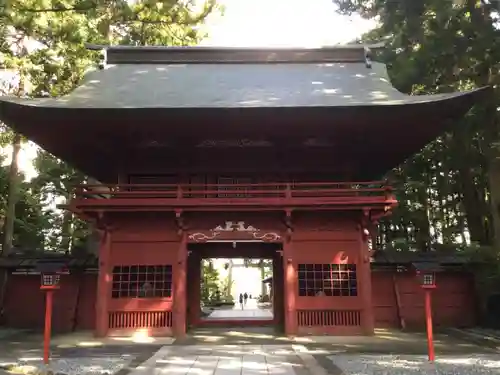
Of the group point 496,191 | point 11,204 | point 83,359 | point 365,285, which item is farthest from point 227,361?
point 11,204

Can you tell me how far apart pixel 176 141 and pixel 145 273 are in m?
4.19

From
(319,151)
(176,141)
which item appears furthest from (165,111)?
(319,151)

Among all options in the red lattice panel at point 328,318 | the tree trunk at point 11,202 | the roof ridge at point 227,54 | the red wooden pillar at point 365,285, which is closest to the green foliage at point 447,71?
the roof ridge at point 227,54

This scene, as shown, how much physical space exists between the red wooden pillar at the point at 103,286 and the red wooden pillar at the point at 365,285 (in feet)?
24.9

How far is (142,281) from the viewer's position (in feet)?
44.8

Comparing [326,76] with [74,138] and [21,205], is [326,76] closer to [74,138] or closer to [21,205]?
[74,138]

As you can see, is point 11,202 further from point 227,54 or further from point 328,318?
point 328,318

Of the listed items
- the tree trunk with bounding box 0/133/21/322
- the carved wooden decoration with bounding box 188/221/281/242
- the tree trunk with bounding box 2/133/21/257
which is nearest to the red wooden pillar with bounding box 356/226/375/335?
the carved wooden decoration with bounding box 188/221/281/242

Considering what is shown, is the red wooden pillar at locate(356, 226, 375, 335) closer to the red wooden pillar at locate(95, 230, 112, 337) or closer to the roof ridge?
the red wooden pillar at locate(95, 230, 112, 337)

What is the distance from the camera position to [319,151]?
47.5 feet

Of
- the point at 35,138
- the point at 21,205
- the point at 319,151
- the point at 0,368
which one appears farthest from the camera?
the point at 21,205

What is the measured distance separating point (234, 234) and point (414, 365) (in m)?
6.44

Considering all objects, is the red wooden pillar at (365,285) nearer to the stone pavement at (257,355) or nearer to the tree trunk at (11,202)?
the stone pavement at (257,355)

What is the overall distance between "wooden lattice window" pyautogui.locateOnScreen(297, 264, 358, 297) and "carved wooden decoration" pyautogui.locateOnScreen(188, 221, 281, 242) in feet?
4.59
